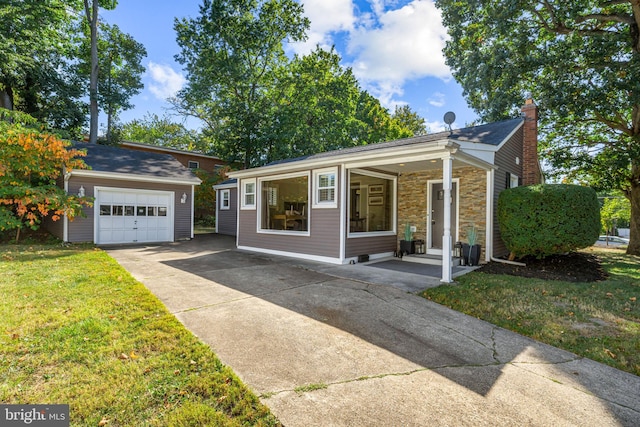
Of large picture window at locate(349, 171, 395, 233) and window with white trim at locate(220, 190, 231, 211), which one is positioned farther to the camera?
window with white trim at locate(220, 190, 231, 211)

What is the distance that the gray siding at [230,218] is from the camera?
15.8 meters

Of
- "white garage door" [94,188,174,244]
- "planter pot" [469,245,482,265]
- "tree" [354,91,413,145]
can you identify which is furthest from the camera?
"tree" [354,91,413,145]

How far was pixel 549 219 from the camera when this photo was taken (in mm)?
7371

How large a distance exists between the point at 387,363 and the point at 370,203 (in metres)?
6.40

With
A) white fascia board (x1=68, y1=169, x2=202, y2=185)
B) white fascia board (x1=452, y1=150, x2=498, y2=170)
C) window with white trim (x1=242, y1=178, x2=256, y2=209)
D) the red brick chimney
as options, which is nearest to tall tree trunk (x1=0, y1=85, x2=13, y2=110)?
white fascia board (x1=68, y1=169, x2=202, y2=185)

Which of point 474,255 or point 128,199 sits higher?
point 128,199

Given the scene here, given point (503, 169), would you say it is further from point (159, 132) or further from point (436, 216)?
point (159, 132)

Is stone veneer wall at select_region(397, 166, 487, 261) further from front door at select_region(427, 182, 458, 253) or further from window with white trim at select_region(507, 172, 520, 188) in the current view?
window with white trim at select_region(507, 172, 520, 188)

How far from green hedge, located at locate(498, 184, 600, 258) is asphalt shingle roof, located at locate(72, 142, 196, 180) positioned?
12.1 m

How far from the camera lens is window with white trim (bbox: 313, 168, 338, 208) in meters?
8.20

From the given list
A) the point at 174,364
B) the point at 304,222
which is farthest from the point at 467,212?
the point at 174,364

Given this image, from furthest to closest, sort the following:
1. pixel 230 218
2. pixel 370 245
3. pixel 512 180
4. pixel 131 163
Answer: pixel 230 218
pixel 131 163
pixel 512 180
pixel 370 245

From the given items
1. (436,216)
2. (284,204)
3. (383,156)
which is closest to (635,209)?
(436,216)

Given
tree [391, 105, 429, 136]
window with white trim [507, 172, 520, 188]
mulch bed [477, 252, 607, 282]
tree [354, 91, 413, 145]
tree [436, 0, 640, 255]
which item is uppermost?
tree [391, 105, 429, 136]
